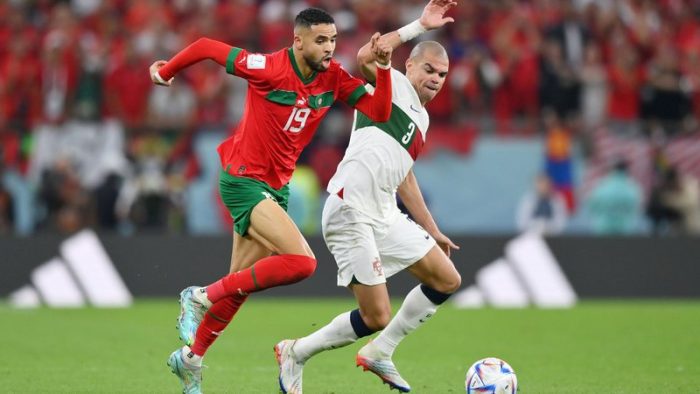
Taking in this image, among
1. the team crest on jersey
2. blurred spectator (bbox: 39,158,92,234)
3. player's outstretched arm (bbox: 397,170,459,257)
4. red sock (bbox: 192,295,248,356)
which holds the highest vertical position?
the team crest on jersey

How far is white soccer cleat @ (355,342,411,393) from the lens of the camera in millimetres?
8688

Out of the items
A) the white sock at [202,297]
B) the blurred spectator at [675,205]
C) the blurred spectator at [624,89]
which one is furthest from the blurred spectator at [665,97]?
the white sock at [202,297]

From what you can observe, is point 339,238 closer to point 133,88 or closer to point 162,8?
point 133,88

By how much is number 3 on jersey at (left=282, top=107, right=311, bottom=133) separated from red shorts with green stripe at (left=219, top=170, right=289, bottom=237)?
1.37 feet

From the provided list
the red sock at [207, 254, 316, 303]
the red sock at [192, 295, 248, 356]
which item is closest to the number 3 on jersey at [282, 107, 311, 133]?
the red sock at [207, 254, 316, 303]

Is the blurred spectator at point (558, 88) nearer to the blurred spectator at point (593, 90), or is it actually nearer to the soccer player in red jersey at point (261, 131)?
the blurred spectator at point (593, 90)

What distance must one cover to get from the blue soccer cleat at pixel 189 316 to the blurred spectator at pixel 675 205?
39.7ft

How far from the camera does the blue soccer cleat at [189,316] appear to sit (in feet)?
27.0

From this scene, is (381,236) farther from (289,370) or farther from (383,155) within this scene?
(289,370)

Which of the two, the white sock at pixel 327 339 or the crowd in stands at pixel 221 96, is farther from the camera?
the crowd in stands at pixel 221 96

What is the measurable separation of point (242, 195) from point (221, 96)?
11.1m

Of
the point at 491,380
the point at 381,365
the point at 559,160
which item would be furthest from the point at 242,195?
the point at 559,160

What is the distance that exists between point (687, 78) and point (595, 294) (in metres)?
4.22

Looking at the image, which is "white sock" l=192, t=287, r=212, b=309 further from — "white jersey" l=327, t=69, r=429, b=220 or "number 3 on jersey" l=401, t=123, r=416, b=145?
"number 3 on jersey" l=401, t=123, r=416, b=145
